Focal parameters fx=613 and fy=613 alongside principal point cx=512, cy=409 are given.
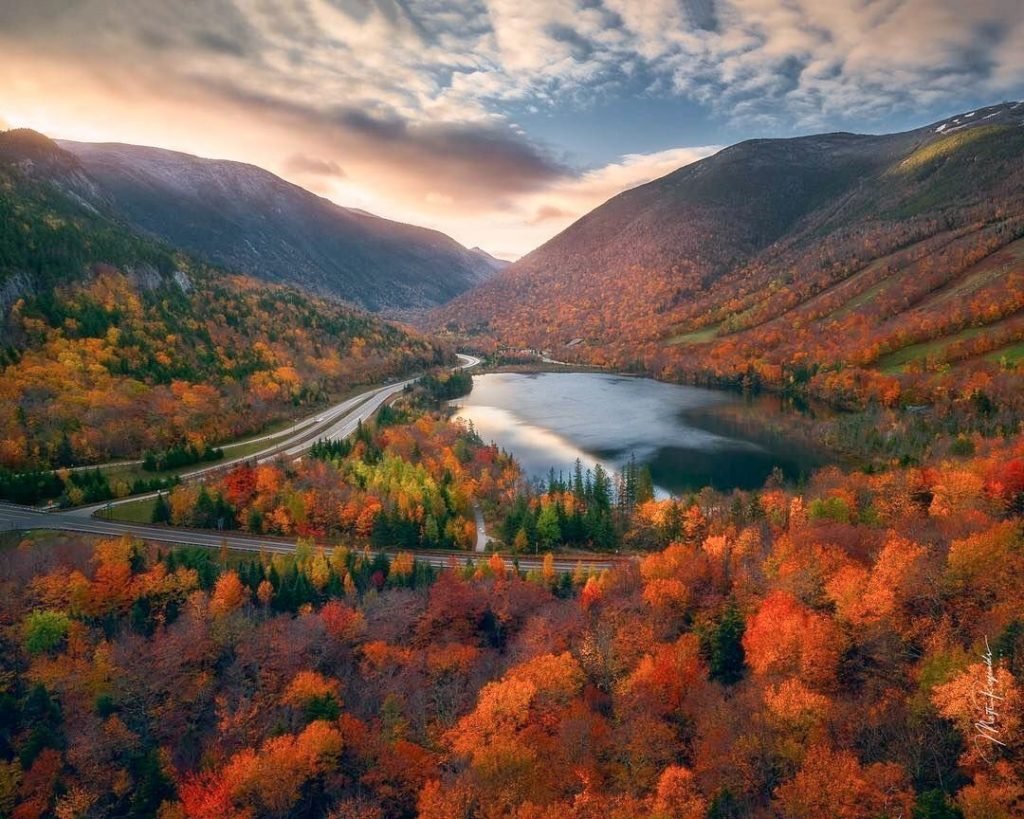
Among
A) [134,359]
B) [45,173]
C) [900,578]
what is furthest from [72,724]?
[45,173]

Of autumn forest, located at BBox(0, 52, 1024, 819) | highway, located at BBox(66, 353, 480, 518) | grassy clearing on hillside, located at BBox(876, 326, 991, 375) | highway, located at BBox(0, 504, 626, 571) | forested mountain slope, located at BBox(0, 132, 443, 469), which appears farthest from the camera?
grassy clearing on hillside, located at BBox(876, 326, 991, 375)

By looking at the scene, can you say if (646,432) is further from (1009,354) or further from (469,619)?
(469,619)

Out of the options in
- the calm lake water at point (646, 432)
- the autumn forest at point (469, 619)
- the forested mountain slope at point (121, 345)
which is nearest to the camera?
the autumn forest at point (469, 619)

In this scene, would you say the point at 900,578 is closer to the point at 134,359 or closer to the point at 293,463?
the point at 293,463

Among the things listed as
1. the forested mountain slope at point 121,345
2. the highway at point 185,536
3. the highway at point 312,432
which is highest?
the forested mountain slope at point 121,345

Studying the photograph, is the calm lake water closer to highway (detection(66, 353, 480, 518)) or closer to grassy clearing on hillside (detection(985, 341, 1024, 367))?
→ highway (detection(66, 353, 480, 518))

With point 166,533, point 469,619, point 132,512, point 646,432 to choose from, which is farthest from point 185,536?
point 646,432

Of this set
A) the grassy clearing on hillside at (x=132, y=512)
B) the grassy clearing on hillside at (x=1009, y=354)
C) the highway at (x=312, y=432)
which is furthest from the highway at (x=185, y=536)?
the grassy clearing on hillside at (x=1009, y=354)

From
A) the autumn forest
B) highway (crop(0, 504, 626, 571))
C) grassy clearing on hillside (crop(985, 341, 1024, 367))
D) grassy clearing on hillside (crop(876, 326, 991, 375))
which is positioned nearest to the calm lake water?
the autumn forest

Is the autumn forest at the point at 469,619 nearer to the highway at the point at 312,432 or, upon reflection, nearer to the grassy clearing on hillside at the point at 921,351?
the highway at the point at 312,432
